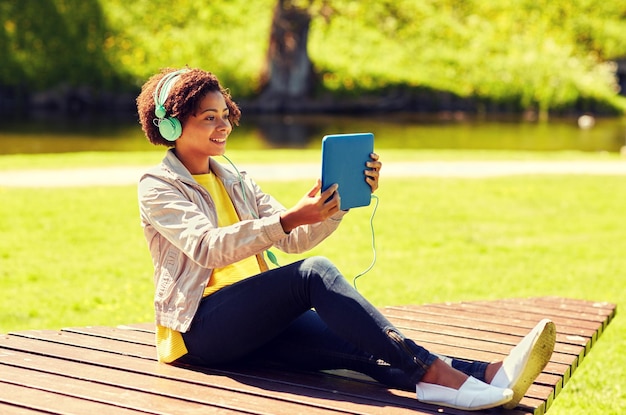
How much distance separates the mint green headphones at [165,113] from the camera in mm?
3443

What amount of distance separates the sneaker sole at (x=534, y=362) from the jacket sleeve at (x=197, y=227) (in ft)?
2.91

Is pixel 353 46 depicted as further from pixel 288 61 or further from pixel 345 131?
pixel 345 131

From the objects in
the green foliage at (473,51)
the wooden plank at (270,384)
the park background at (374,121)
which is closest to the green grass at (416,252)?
the park background at (374,121)

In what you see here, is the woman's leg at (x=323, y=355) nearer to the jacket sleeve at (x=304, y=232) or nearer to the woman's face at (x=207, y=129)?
the jacket sleeve at (x=304, y=232)

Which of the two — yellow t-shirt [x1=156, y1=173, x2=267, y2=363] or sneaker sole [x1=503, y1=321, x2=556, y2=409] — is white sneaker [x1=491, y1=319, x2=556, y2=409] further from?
yellow t-shirt [x1=156, y1=173, x2=267, y2=363]

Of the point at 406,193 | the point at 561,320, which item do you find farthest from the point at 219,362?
the point at 406,193

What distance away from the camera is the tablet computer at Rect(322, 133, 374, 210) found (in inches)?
126

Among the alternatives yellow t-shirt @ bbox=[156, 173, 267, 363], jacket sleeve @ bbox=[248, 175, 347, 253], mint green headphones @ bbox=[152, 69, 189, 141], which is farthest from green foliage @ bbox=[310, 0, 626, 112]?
mint green headphones @ bbox=[152, 69, 189, 141]

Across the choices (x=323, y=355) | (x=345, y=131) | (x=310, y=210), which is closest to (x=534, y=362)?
(x=323, y=355)

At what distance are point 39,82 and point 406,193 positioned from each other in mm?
16606

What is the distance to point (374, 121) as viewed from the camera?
76.6 ft

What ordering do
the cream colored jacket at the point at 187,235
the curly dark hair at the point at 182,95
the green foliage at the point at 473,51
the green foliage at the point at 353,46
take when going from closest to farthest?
the cream colored jacket at the point at 187,235
the curly dark hair at the point at 182,95
the green foliage at the point at 353,46
the green foliage at the point at 473,51

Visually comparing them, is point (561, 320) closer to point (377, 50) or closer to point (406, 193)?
point (406, 193)

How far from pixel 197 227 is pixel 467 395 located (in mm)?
1044
